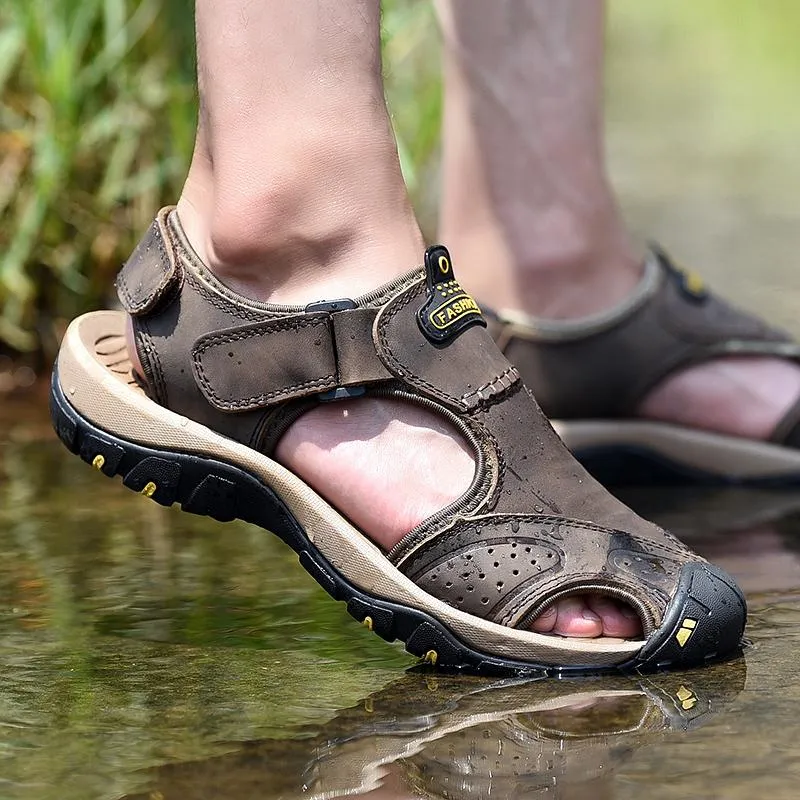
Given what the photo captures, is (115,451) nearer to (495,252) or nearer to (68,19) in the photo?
(495,252)

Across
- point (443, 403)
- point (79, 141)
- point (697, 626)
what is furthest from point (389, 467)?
point (79, 141)

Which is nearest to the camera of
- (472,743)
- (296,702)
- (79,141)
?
(472,743)

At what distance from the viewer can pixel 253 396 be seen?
56.8 inches

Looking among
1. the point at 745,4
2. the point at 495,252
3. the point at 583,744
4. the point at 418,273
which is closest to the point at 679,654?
the point at 583,744

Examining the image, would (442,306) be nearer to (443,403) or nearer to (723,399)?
(443,403)

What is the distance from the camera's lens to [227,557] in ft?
5.68

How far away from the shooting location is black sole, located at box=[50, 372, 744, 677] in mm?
1316

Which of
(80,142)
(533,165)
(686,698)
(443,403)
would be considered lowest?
(686,698)

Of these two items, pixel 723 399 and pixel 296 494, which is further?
pixel 723 399

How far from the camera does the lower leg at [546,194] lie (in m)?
2.12
